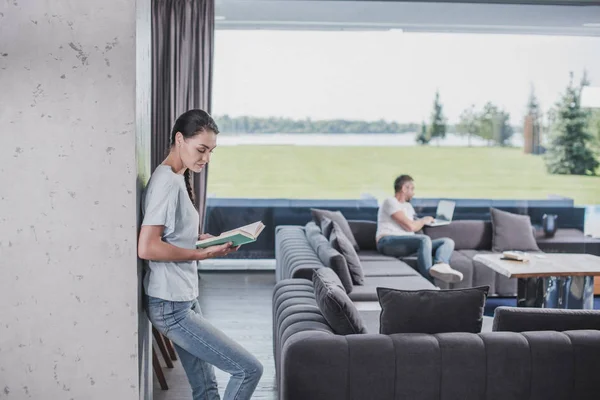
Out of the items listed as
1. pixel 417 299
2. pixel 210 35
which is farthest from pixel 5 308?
pixel 210 35

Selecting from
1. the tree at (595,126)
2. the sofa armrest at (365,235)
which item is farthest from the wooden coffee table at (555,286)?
the tree at (595,126)

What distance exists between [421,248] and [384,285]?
4.29 feet

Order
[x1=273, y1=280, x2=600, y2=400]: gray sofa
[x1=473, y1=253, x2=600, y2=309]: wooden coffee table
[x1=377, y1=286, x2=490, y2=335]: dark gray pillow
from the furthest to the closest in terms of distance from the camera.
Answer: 1. [x1=473, y1=253, x2=600, y2=309]: wooden coffee table
2. [x1=377, y1=286, x2=490, y2=335]: dark gray pillow
3. [x1=273, y1=280, x2=600, y2=400]: gray sofa

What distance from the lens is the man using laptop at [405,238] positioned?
22.8ft

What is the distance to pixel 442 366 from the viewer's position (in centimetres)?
327

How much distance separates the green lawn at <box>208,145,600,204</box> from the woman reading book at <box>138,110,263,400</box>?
18.0ft

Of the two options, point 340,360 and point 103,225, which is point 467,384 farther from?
point 103,225

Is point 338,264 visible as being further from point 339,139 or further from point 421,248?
point 339,139

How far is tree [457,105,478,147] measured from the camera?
855cm

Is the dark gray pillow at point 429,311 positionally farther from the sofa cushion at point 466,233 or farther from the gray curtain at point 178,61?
the gray curtain at point 178,61

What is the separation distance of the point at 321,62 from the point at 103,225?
582 centimetres

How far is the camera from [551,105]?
856cm

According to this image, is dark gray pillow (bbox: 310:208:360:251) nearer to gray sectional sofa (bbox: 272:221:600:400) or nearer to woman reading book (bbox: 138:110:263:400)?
gray sectional sofa (bbox: 272:221:600:400)

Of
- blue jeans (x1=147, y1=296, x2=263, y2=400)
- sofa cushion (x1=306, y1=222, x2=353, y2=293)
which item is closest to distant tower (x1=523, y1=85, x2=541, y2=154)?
sofa cushion (x1=306, y1=222, x2=353, y2=293)
